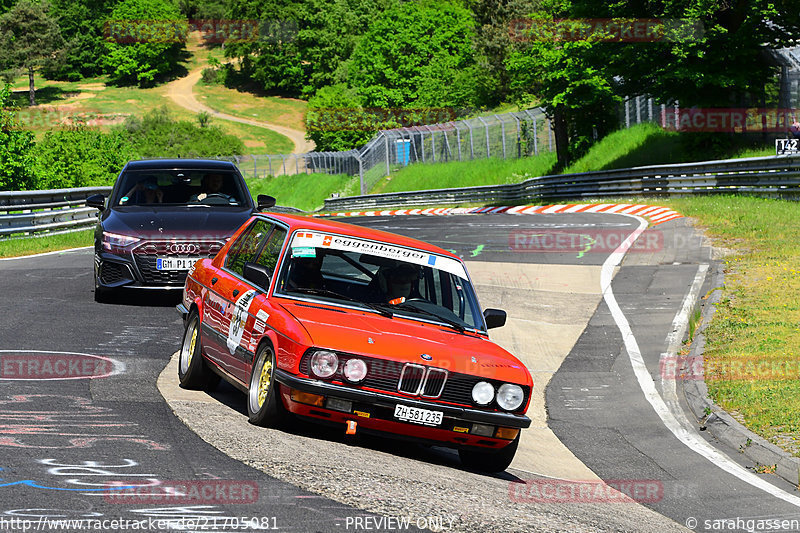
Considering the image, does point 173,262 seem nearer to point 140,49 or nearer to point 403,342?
point 403,342

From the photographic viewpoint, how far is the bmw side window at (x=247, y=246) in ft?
29.6

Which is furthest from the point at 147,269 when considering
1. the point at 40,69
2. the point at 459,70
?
the point at 40,69

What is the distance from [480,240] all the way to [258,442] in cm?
1827

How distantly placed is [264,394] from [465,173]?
179 feet

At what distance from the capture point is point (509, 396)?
745cm

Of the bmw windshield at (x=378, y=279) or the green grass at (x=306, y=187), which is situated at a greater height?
the bmw windshield at (x=378, y=279)

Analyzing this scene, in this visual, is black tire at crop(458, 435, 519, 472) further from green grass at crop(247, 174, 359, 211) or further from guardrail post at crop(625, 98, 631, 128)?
green grass at crop(247, 174, 359, 211)

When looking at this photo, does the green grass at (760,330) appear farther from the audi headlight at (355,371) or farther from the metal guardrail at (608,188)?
the audi headlight at (355,371)

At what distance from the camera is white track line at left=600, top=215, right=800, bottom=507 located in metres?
8.35

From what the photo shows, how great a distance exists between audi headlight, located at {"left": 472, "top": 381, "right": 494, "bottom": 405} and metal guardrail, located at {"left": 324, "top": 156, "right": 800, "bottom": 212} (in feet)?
69.4

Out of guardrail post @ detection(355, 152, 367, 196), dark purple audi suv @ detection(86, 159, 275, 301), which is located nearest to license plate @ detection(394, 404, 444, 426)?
dark purple audi suv @ detection(86, 159, 275, 301)

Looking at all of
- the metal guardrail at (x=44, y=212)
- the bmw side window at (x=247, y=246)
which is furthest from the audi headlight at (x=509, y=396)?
the metal guardrail at (x=44, y=212)

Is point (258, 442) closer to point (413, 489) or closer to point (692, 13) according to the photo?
point (413, 489)

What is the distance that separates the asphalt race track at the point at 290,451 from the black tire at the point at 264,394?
159 millimetres
